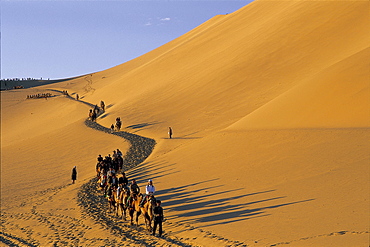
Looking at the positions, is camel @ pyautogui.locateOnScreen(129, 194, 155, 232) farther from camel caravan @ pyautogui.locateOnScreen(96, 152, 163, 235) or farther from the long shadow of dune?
the long shadow of dune

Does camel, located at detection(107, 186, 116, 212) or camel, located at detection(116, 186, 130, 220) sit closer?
camel, located at detection(116, 186, 130, 220)

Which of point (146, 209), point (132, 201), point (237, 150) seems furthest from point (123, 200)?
point (237, 150)

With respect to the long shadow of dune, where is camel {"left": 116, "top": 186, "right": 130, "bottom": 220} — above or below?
below

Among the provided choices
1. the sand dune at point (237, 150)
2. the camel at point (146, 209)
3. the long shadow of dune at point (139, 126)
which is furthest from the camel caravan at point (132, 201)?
the long shadow of dune at point (139, 126)

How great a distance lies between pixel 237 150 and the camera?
18766 millimetres

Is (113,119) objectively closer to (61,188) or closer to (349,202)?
(61,188)

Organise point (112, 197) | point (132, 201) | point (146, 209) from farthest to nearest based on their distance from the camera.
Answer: point (112, 197)
point (132, 201)
point (146, 209)

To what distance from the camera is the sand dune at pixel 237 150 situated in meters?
12.8

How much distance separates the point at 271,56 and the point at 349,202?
23.7 metres

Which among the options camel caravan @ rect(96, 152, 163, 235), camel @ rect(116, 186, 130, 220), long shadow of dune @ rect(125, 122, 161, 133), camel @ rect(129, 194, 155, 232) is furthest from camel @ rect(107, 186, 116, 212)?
long shadow of dune @ rect(125, 122, 161, 133)

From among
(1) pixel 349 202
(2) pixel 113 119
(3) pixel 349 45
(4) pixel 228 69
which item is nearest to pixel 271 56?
(4) pixel 228 69

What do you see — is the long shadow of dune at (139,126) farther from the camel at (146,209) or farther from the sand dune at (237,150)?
the camel at (146,209)

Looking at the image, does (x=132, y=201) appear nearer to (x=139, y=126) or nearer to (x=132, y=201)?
(x=132, y=201)

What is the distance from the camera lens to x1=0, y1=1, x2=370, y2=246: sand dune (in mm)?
12828
